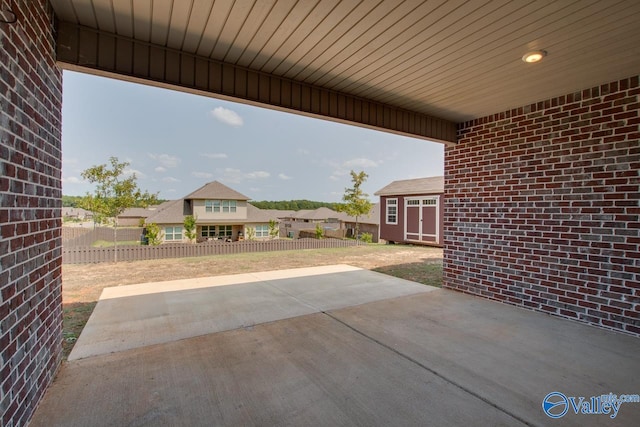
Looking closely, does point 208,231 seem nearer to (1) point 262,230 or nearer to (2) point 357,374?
(1) point 262,230

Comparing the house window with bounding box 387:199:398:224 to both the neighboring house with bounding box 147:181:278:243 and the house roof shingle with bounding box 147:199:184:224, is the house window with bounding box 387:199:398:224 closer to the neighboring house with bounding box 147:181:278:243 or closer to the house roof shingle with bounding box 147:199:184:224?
the neighboring house with bounding box 147:181:278:243

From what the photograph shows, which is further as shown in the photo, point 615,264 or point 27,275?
point 615,264

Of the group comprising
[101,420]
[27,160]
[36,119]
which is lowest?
[101,420]

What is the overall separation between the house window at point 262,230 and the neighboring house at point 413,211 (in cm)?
1119

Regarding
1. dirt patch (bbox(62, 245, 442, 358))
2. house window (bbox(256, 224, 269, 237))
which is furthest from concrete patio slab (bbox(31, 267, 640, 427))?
house window (bbox(256, 224, 269, 237))

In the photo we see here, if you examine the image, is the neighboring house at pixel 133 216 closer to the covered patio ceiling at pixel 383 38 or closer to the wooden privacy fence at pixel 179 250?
the wooden privacy fence at pixel 179 250

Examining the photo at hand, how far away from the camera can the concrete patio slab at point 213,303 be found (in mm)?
3158

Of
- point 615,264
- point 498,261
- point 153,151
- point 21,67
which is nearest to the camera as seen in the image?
point 21,67

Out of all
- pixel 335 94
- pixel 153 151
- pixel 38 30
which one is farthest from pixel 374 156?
pixel 38 30

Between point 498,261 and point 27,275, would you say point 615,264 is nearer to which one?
point 498,261

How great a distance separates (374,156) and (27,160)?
39.2m

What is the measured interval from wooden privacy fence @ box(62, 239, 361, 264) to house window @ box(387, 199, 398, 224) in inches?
108

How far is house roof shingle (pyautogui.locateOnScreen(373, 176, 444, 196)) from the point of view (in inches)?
570

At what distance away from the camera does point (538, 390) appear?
219 cm
